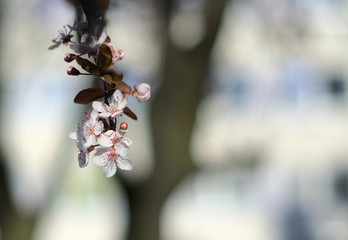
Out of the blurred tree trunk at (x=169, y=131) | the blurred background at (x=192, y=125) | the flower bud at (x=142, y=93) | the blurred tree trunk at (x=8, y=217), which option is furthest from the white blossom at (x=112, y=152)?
the blurred tree trunk at (x=8, y=217)

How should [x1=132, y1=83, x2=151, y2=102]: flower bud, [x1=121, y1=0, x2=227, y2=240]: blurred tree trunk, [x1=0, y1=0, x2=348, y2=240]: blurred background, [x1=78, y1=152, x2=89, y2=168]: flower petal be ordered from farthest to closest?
[x1=0, y1=0, x2=348, y2=240]: blurred background → [x1=121, y1=0, x2=227, y2=240]: blurred tree trunk → [x1=132, y1=83, x2=151, y2=102]: flower bud → [x1=78, y1=152, x2=89, y2=168]: flower petal

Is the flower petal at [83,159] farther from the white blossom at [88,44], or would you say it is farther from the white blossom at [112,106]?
the white blossom at [88,44]

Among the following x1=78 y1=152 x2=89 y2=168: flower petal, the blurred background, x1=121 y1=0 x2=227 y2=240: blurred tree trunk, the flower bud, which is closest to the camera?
x1=78 y1=152 x2=89 y2=168: flower petal

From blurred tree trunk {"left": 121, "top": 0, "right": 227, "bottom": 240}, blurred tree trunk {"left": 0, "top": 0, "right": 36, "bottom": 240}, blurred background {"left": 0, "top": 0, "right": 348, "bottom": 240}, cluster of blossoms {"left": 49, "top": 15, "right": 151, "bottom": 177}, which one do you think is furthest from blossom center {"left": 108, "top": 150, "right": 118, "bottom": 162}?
blurred tree trunk {"left": 0, "top": 0, "right": 36, "bottom": 240}

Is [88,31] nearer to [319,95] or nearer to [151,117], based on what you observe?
[151,117]

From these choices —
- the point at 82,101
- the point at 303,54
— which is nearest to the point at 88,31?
the point at 82,101

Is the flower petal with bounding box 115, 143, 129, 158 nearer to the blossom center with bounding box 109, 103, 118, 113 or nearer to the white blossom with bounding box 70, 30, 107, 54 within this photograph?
the blossom center with bounding box 109, 103, 118, 113

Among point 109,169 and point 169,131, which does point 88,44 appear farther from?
point 169,131
